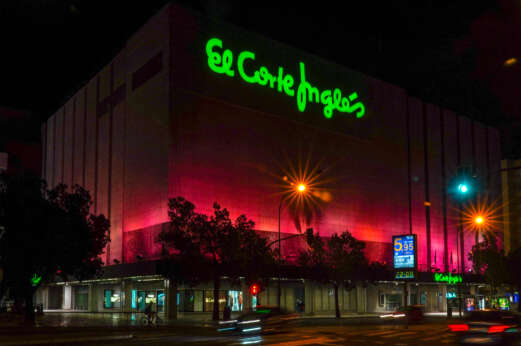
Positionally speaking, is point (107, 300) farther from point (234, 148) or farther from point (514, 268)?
point (514, 268)

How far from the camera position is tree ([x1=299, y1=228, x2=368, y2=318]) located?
2452 inches

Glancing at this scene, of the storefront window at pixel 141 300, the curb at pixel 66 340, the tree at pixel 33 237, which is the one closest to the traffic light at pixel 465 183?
the curb at pixel 66 340

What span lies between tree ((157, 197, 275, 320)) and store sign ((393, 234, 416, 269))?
41.2 feet

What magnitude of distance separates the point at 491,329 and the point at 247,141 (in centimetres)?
4802

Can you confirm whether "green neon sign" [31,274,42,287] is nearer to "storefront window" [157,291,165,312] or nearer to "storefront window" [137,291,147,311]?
"storefront window" [157,291,165,312]

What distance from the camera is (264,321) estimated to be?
31750 millimetres

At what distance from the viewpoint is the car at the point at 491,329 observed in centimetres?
2092

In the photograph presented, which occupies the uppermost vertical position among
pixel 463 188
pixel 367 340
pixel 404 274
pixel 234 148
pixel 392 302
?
pixel 234 148

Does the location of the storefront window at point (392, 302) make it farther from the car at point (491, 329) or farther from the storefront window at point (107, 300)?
the car at point (491, 329)

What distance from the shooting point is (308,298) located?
233ft

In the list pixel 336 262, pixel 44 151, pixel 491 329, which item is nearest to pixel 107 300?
pixel 336 262

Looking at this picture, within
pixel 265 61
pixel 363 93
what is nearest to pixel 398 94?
pixel 363 93

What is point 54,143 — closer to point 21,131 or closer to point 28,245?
point 21,131

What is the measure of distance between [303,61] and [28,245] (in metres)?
43.6
